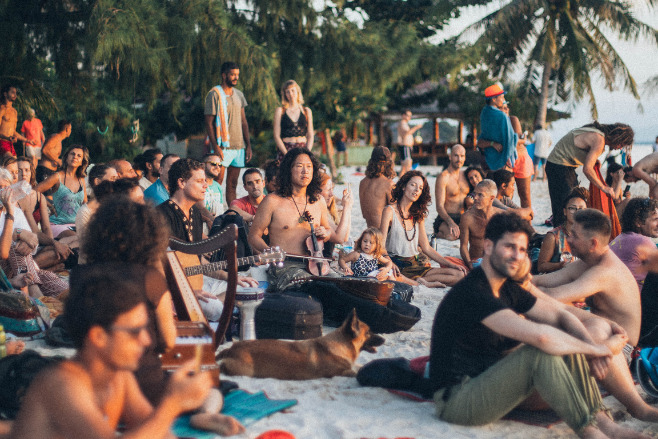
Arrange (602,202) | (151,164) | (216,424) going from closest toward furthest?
(216,424) < (602,202) < (151,164)

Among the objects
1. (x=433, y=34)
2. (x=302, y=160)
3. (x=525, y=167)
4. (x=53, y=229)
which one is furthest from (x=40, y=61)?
(x=433, y=34)

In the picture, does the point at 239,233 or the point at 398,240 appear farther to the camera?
the point at 398,240

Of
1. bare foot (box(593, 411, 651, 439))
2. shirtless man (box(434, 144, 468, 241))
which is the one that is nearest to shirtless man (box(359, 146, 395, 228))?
shirtless man (box(434, 144, 468, 241))

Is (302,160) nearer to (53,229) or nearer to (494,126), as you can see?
(53,229)

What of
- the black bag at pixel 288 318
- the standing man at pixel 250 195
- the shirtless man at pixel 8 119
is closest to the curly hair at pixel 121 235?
the black bag at pixel 288 318

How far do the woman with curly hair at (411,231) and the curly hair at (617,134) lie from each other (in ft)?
6.54

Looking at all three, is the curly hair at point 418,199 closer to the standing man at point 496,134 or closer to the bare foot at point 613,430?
the standing man at point 496,134

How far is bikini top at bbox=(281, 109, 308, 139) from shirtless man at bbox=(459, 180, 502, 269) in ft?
8.21

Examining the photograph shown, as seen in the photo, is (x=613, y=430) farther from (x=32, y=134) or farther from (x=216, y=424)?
(x=32, y=134)

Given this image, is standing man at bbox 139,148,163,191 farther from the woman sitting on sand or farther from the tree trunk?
the tree trunk

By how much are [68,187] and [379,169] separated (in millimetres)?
3257

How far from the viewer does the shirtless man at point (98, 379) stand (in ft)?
6.62

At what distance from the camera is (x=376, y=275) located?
5.82m

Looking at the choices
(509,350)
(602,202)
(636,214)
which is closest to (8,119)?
(602,202)
